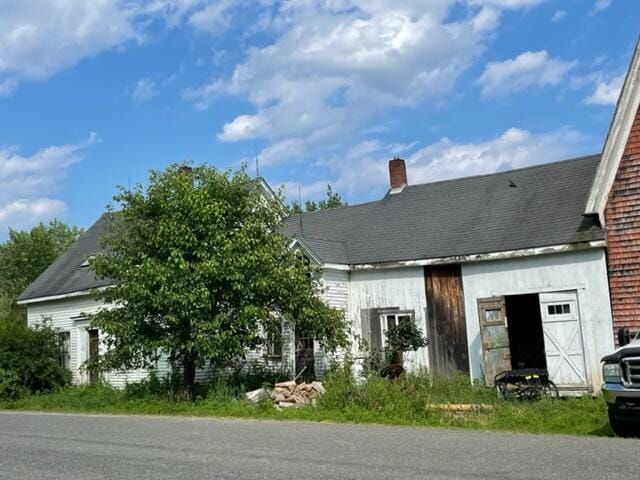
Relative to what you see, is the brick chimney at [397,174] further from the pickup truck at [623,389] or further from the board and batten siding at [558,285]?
the pickup truck at [623,389]

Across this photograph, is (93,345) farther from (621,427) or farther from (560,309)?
(621,427)

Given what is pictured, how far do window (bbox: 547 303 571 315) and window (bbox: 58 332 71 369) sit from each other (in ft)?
58.3

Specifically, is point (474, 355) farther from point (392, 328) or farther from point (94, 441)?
point (94, 441)

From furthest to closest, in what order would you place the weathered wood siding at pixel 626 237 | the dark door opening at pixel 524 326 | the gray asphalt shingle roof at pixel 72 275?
the gray asphalt shingle roof at pixel 72 275
the dark door opening at pixel 524 326
the weathered wood siding at pixel 626 237

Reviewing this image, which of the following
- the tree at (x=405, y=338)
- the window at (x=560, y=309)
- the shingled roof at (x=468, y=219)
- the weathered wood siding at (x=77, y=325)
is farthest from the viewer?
the weathered wood siding at (x=77, y=325)

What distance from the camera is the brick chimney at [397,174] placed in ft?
83.8

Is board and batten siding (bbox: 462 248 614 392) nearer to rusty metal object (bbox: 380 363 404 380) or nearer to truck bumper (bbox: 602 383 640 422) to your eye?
rusty metal object (bbox: 380 363 404 380)

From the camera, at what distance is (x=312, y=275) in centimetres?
1945

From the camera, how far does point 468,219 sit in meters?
20.7

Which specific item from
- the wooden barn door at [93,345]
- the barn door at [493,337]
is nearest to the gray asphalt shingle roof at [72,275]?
the wooden barn door at [93,345]

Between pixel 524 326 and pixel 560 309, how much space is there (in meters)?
4.39

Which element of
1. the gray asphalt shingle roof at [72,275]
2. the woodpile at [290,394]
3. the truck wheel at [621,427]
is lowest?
the truck wheel at [621,427]

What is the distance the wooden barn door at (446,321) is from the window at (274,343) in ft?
13.8

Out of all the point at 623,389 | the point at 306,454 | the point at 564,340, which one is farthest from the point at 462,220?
the point at 306,454
